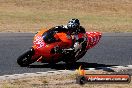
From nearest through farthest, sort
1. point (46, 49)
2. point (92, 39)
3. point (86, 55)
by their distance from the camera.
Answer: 1. point (46, 49)
2. point (92, 39)
3. point (86, 55)

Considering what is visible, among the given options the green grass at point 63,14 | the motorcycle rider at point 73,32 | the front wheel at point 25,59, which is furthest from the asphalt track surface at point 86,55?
the green grass at point 63,14

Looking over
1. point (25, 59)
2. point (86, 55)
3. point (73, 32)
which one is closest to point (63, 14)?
point (86, 55)

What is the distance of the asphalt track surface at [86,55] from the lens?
16.3m

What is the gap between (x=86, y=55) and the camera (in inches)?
755

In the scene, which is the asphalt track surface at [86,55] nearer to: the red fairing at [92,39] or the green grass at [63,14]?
the red fairing at [92,39]

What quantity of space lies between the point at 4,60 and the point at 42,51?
6.34 ft

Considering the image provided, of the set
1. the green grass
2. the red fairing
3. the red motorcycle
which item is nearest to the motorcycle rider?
the red motorcycle

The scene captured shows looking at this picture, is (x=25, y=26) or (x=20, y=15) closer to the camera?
(x=25, y=26)

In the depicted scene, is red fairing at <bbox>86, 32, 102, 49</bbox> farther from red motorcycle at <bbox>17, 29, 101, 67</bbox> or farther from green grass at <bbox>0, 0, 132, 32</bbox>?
green grass at <bbox>0, 0, 132, 32</bbox>

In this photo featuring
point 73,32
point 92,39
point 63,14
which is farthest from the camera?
point 63,14

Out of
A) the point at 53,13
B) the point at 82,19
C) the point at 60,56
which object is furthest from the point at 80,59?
the point at 53,13

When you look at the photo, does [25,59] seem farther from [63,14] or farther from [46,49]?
[63,14]

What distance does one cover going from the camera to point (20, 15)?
113ft

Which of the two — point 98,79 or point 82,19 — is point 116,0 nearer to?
point 82,19
